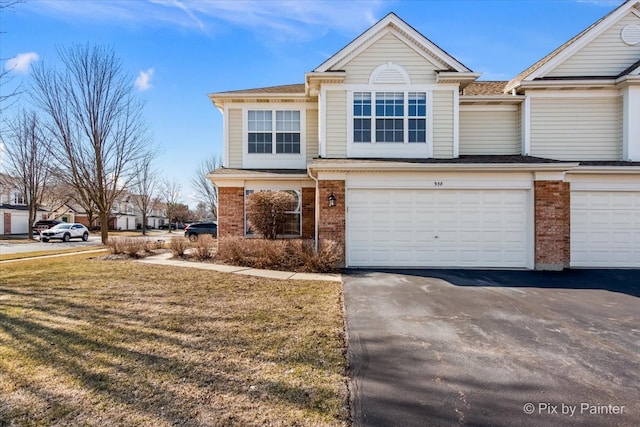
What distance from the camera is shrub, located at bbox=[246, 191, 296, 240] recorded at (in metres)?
12.2

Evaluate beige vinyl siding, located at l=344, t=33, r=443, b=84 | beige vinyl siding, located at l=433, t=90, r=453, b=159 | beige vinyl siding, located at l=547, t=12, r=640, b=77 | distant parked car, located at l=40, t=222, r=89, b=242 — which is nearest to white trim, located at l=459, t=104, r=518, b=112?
beige vinyl siding, located at l=433, t=90, r=453, b=159

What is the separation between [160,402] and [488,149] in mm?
13404

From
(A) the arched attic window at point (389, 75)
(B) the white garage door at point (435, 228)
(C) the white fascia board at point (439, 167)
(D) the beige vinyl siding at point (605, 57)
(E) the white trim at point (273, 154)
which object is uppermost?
(D) the beige vinyl siding at point (605, 57)

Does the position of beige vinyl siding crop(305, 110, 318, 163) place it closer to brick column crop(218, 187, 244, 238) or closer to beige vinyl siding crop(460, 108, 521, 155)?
brick column crop(218, 187, 244, 238)

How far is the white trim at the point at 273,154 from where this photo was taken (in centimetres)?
1368

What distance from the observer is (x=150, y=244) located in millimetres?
15305

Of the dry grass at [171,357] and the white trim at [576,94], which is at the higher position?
the white trim at [576,94]

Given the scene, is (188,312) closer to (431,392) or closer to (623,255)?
(431,392)

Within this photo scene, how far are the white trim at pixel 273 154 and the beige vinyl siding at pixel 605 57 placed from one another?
9669mm

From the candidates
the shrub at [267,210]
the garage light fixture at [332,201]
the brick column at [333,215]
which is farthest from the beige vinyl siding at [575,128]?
the shrub at [267,210]

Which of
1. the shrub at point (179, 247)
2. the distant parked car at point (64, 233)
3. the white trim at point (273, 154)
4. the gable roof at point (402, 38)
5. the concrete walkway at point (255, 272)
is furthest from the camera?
the distant parked car at point (64, 233)

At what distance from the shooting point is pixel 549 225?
1047cm

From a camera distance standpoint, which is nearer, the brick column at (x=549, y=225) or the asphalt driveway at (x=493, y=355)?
the asphalt driveway at (x=493, y=355)

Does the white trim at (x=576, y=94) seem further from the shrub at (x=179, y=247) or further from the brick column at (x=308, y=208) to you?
the shrub at (x=179, y=247)
